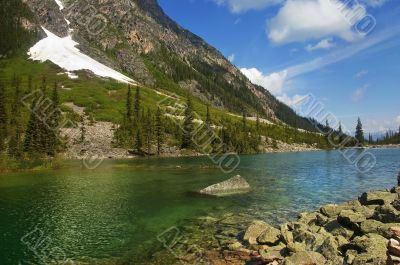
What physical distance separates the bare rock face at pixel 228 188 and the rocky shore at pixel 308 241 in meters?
19.1

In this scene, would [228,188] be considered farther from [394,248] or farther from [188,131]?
[188,131]

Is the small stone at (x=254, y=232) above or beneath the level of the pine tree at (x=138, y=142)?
beneath

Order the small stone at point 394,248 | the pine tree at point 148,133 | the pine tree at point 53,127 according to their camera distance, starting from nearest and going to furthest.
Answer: the small stone at point 394,248 < the pine tree at point 53,127 < the pine tree at point 148,133

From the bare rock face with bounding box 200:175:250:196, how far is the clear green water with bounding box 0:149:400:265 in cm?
222

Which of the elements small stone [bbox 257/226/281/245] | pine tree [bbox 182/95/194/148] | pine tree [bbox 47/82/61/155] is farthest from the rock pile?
pine tree [bbox 182/95/194/148]

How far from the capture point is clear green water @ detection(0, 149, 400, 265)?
3116cm

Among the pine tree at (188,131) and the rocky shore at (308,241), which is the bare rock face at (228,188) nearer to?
the rocky shore at (308,241)

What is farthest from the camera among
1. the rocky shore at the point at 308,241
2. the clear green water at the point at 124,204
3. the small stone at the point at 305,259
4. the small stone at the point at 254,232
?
the clear green water at the point at 124,204

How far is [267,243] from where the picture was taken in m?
29.8

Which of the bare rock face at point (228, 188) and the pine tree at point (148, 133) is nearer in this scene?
the bare rock face at point (228, 188)

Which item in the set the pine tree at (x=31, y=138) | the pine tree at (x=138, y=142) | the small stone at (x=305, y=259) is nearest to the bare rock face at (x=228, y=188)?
the small stone at (x=305, y=259)

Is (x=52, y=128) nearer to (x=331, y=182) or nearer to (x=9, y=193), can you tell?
(x=9, y=193)

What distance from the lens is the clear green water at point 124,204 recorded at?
102 ft

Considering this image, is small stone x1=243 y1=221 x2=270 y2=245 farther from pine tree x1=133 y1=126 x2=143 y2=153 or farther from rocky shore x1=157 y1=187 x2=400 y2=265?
pine tree x1=133 y1=126 x2=143 y2=153
